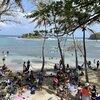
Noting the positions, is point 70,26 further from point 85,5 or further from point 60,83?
point 60,83

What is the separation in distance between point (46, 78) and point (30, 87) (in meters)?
5.42

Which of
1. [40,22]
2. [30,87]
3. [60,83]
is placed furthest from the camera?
[40,22]

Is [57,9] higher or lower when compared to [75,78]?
higher

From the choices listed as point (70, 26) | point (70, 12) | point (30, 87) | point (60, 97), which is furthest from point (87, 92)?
point (70, 12)

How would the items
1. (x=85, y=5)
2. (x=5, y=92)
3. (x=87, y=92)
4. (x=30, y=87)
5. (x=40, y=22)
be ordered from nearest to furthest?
(x=85, y=5), (x=87, y=92), (x=5, y=92), (x=30, y=87), (x=40, y=22)

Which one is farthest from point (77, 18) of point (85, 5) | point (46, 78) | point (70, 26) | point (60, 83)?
point (46, 78)

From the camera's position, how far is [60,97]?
21.1 m

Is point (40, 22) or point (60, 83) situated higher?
point (40, 22)

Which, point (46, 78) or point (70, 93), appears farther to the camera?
point (46, 78)

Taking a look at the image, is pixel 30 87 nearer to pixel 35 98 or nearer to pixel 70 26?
pixel 35 98

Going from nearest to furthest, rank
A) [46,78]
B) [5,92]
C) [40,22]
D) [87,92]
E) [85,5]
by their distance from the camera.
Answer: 1. [85,5]
2. [87,92]
3. [5,92]
4. [46,78]
5. [40,22]

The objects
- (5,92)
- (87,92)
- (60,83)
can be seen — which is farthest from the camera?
(60,83)

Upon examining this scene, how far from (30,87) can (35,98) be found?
1.63m

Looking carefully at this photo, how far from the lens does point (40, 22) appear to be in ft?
117
